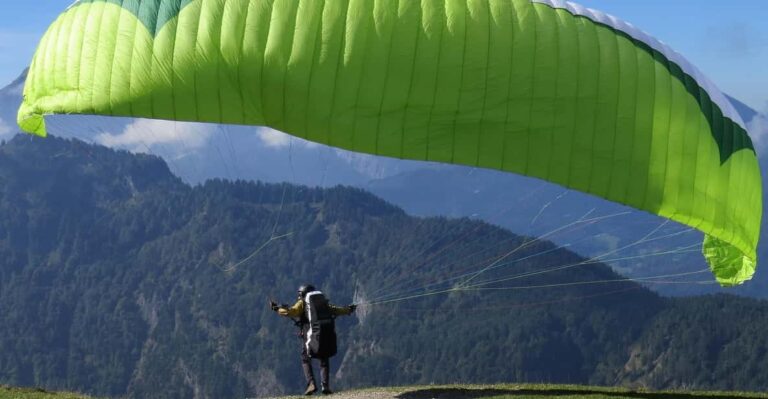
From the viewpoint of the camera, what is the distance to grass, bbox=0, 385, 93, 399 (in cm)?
2487

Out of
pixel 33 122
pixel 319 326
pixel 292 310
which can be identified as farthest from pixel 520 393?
pixel 33 122

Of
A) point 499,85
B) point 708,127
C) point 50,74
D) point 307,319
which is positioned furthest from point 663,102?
point 50,74

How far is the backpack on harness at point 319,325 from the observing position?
2323 cm

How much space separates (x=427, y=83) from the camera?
22172 millimetres

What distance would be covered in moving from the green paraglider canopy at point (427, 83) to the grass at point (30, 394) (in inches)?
228

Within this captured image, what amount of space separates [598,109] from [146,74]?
8.79m

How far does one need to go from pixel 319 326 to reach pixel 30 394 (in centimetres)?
691

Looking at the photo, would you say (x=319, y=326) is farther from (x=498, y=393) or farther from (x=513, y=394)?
(x=513, y=394)

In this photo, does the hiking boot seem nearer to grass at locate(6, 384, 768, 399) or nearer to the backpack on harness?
grass at locate(6, 384, 768, 399)

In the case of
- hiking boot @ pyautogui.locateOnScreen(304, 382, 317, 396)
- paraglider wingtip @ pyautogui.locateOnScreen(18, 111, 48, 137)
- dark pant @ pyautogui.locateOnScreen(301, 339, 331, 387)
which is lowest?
hiking boot @ pyautogui.locateOnScreen(304, 382, 317, 396)

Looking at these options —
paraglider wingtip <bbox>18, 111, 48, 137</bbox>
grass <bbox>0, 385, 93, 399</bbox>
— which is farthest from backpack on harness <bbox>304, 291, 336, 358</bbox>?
paraglider wingtip <bbox>18, 111, 48, 137</bbox>

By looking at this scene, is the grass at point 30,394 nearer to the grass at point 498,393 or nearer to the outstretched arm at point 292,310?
the grass at point 498,393

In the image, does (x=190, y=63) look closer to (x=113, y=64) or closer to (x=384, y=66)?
(x=113, y=64)

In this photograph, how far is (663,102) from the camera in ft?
76.6
